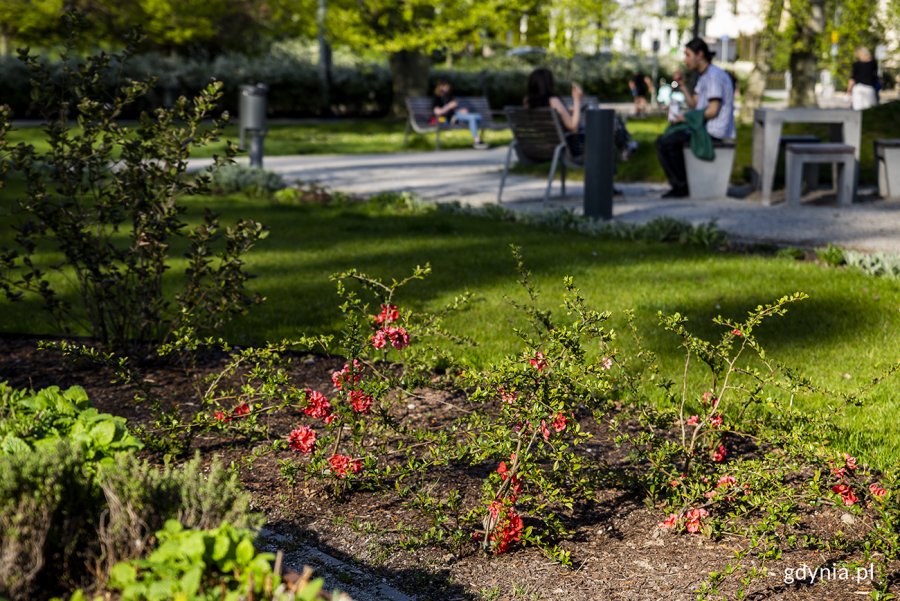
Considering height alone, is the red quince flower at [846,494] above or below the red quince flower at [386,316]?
below

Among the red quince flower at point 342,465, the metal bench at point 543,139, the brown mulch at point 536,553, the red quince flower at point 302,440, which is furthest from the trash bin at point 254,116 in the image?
the red quince flower at point 342,465

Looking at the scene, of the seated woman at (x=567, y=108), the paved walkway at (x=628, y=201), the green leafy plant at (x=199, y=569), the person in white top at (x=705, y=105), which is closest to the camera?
the green leafy plant at (x=199, y=569)

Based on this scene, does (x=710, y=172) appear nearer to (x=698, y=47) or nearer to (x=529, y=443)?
(x=698, y=47)

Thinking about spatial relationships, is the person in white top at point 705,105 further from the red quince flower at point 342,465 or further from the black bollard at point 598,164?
the red quince flower at point 342,465

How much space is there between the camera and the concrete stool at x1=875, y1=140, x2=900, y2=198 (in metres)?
12.3

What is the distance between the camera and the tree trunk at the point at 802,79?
71.4ft

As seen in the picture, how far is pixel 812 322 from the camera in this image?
6430 mm

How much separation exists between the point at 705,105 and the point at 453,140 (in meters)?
10.8

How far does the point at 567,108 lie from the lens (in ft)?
41.1

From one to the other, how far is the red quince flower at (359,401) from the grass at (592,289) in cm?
98

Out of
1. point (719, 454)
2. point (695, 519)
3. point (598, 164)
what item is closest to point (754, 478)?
point (695, 519)

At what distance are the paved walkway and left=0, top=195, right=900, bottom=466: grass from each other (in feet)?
4.31

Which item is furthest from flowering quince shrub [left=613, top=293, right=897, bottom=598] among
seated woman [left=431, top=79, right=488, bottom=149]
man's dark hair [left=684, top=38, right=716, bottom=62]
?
seated woman [left=431, top=79, right=488, bottom=149]

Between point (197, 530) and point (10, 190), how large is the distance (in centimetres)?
1215
